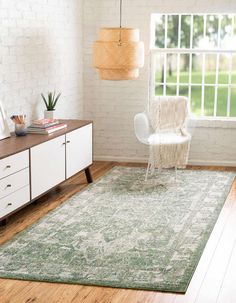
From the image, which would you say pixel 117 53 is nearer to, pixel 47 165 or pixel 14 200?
pixel 47 165

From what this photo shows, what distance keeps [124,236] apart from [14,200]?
91 cm

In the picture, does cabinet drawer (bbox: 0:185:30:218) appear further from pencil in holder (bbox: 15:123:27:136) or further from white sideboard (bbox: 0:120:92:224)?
pencil in holder (bbox: 15:123:27:136)

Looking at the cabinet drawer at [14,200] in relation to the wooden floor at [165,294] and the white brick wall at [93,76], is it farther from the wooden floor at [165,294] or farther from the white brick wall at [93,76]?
the white brick wall at [93,76]

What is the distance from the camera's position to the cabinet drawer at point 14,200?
480 cm

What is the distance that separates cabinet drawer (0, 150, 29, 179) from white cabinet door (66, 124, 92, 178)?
0.96 m

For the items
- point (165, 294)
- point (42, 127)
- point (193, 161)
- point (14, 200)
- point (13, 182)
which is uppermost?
point (42, 127)

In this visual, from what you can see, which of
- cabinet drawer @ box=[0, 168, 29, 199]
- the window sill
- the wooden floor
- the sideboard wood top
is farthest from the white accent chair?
the wooden floor

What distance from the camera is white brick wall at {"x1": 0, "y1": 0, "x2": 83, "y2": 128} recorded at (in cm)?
571

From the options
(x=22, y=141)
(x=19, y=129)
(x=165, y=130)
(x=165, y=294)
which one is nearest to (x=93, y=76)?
(x=165, y=130)

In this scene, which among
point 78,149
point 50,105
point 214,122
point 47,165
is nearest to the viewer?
point 47,165

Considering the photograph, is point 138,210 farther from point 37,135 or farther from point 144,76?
point 144,76

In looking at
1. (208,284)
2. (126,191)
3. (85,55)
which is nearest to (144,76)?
(85,55)

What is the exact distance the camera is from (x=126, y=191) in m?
6.15

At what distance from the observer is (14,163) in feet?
16.1
